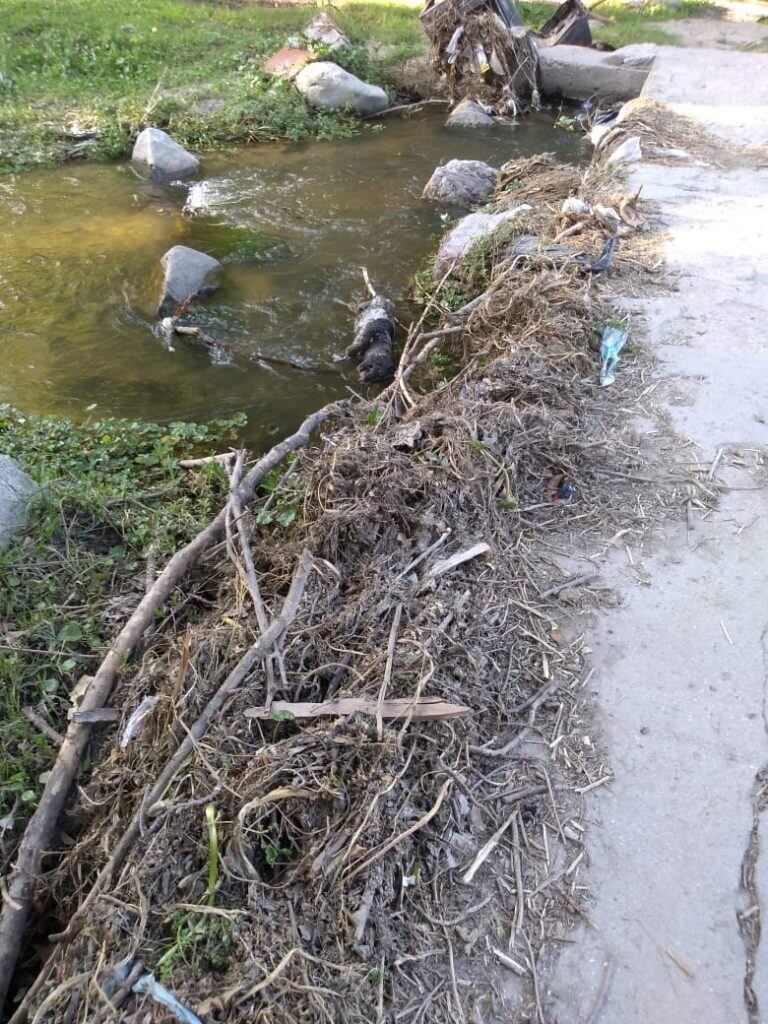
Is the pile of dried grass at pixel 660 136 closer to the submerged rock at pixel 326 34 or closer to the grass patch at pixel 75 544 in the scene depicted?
the submerged rock at pixel 326 34

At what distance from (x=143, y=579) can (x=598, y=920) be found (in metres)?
2.54

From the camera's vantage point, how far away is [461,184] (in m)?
8.19

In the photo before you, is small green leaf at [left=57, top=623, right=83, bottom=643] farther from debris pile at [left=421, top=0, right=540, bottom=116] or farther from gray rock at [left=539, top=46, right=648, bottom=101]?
gray rock at [left=539, top=46, right=648, bottom=101]

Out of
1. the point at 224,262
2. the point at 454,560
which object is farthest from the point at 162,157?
the point at 454,560

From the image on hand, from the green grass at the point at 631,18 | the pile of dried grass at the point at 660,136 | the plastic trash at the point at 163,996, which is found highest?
the green grass at the point at 631,18

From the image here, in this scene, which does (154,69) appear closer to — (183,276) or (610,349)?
(183,276)

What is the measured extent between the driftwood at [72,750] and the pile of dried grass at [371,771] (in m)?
0.10

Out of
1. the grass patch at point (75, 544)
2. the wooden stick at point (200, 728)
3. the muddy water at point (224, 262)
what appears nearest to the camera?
the wooden stick at point (200, 728)

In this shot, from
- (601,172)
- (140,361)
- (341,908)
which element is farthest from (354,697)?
(601,172)

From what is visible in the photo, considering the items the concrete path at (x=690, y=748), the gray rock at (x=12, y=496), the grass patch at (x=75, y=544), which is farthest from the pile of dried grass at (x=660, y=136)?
the gray rock at (x=12, y=496)

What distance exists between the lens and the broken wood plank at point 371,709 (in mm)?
2428

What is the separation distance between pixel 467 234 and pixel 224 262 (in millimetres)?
2361

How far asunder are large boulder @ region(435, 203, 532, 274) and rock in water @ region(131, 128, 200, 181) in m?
3.78

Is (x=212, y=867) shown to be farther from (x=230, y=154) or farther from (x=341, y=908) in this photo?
(x=230, y=154)
